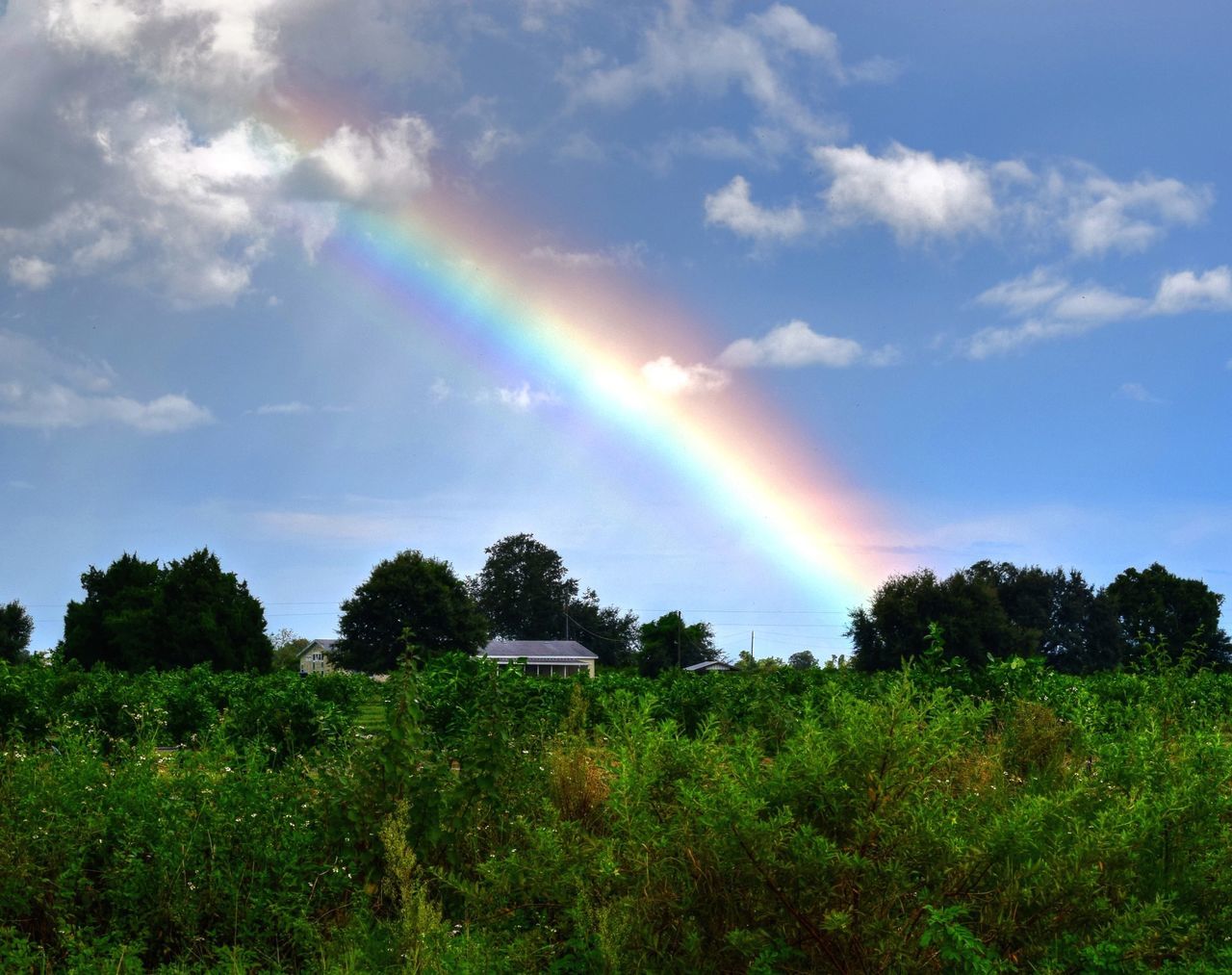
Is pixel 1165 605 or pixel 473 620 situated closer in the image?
pixel 473 620

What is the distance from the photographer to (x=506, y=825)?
6.30 meters

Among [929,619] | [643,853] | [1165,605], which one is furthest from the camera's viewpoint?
[1165,605]

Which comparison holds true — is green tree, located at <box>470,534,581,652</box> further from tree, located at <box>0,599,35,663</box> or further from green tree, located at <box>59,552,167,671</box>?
green tree, located at <box>59,552,167,671</box>

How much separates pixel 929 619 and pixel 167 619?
36.9 metres

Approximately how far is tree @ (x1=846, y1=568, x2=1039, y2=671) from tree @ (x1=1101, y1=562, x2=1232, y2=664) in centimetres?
1347

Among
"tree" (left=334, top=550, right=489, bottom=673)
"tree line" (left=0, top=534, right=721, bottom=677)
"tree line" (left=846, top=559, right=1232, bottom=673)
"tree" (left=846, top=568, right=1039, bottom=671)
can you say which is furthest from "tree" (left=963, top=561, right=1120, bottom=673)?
"tree" (left=334, top=550, right=489, bottom=673)

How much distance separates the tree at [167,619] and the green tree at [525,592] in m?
46.8

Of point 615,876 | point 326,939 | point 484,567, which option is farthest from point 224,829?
point 484,567

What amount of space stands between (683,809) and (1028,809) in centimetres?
134

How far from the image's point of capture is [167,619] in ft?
151

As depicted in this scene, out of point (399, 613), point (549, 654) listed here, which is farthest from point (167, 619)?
point (549, 654)

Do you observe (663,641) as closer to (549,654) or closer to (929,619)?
(549,654)

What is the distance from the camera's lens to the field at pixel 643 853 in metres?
3.76

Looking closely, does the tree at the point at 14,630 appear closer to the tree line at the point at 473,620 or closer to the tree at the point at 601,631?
the tree line at the point at 473,620
